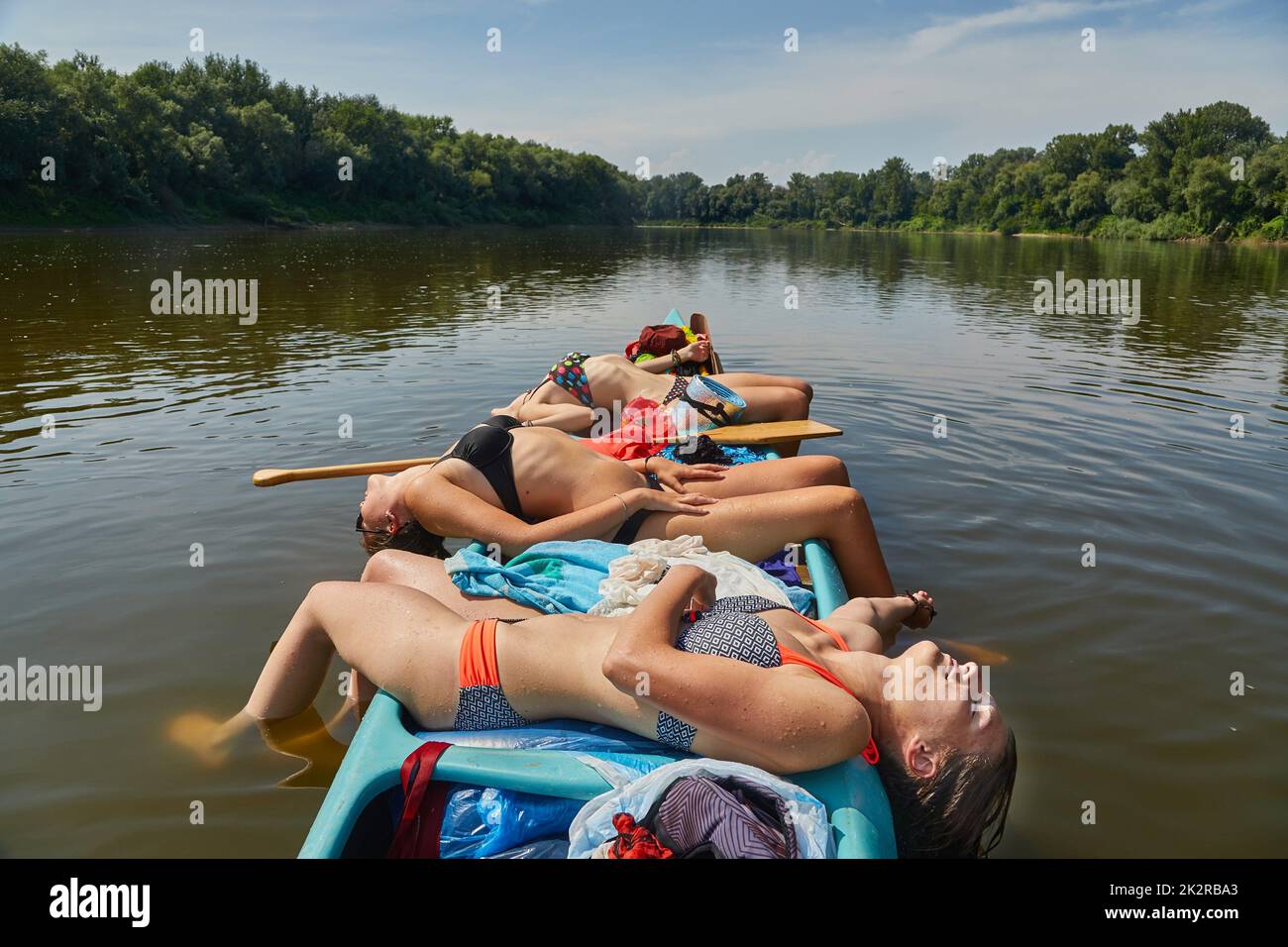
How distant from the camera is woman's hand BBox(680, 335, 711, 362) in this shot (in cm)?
874

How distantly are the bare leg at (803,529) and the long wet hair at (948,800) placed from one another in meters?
1.83

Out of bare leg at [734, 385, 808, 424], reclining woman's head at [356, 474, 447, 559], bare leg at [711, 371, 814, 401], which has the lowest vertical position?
reclining woman's head at [356, 474, 447, 559]

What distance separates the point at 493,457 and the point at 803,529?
1611 mm

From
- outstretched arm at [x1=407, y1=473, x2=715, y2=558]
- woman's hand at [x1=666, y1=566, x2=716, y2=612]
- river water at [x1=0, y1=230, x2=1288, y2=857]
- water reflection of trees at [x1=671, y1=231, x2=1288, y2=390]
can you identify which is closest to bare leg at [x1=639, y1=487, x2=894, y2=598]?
outstretched arm at [x1=407, y1=473, x2=715, y2=558]

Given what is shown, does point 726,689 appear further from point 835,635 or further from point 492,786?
point 835,635

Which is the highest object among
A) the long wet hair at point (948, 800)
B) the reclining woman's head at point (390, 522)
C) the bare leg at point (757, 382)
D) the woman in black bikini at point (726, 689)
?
the bare leg at point (757, 382)

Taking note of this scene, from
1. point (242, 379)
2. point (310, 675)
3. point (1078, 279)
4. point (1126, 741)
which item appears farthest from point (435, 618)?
point (1078, 279)

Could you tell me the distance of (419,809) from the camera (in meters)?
2.62

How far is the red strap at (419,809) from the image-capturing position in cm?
257

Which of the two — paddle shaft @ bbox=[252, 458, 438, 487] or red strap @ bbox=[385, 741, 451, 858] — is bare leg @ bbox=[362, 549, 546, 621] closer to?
red strap @ bbox=[385, 741, 451, 858]

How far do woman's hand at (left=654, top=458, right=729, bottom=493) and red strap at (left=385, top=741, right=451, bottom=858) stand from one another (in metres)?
2.57

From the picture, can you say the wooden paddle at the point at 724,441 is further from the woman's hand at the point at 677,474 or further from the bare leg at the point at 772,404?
the woman's hand at the point at 677,474

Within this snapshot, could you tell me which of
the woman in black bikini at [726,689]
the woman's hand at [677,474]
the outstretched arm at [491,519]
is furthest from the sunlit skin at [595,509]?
the woman in black bikini at [726,689]
